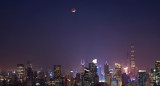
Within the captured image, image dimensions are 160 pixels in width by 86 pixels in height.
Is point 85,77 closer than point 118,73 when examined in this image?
Yes

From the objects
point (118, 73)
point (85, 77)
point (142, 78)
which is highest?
point (118, 73)

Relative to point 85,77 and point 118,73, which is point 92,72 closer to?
point 85,77

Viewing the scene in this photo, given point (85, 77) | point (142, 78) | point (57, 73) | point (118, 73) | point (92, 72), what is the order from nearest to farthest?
1. point (85, 77)
2. point (92, 72)
3. point (57, 73)
4. point (142, 78)
5. point (118, 73)

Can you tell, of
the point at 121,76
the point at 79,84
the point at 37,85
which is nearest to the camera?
the point at 37,85

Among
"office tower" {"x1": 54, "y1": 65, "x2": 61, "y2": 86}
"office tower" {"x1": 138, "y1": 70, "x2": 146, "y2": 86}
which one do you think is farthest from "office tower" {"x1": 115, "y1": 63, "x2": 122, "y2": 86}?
"office tower" {"x1": 54, "y1": 65, "x2": 61, "y2": 86}

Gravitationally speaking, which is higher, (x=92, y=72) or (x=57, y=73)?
(x=92, y=72)

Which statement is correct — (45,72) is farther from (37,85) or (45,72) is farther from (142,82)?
(142,82)

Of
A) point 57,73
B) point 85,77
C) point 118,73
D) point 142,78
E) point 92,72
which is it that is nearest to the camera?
point 85,77

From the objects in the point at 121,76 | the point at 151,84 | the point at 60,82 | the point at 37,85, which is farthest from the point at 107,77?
the point at 37,85

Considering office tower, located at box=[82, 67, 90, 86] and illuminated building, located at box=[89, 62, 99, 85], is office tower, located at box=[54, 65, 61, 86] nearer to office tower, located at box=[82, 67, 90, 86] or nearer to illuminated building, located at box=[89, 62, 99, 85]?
office tower, located at box=[82, 67, 90, 86]

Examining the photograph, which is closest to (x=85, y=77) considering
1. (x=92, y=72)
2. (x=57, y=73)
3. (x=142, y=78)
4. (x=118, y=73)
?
(x=92, y=72)

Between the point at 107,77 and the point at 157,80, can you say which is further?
the point at 107,77
